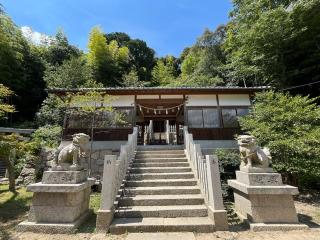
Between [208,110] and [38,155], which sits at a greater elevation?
[208,110]

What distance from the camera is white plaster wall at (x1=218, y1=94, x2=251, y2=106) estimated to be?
11041 millimetres

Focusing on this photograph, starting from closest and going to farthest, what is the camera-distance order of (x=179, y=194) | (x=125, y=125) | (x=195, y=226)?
(x=195, y=226), (x=179, y=194), (x=125, y=125)

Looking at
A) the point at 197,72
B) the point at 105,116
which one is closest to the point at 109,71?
the point at 197,72

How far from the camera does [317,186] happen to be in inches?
299

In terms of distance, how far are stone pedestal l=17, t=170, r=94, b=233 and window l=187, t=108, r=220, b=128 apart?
7.40m

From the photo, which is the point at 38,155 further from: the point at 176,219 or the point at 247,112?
the point at 247,112

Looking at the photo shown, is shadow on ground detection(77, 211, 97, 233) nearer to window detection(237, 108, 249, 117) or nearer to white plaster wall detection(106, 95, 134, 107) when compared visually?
white plaster wall detection(106, 95, 134, 107)

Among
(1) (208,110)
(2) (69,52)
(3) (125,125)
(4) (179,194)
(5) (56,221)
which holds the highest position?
(2) (69,52)

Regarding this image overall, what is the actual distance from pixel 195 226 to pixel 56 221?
2756 mm

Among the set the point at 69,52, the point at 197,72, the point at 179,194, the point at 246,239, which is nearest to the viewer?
the point at 246,239

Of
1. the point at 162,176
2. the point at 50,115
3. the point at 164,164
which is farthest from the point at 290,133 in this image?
the point at 50,115

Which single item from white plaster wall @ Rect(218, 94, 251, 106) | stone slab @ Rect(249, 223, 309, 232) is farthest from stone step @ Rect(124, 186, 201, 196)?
white plaster wall @ Rect(218, 94, 251, 106)

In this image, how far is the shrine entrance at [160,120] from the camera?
39.0 feet

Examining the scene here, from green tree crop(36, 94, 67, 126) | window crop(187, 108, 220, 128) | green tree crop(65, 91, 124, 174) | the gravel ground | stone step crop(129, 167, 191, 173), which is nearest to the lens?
the gravel ground
